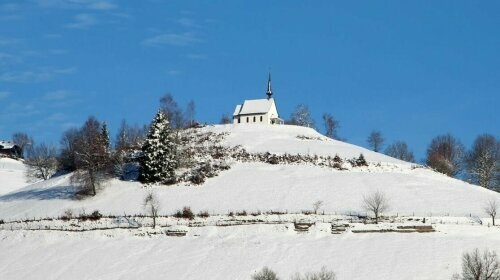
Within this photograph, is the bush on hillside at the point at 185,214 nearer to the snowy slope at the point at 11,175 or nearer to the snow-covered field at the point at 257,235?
the snow-covered field at the point at 257,235

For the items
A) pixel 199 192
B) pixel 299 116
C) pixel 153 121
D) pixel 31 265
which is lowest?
pixel 31 265

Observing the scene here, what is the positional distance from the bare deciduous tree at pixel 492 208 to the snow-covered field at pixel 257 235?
0.72 metres

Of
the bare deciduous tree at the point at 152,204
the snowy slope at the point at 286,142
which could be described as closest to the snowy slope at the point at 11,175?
the snowy slope at the point at 286,142

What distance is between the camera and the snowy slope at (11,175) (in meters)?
109

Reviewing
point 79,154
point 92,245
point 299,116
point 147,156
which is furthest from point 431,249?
point 299,116

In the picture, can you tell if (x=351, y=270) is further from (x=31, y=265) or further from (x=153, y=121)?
(x=153, y=121)

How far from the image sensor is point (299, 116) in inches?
5768

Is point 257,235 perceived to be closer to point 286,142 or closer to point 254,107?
point 286,142

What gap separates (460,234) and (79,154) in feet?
132

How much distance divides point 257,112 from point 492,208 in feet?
194

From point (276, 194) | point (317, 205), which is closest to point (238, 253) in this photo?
point (317, 205)

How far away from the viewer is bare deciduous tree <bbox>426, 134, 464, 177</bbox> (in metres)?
98.4

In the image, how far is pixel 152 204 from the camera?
6706 centimetres

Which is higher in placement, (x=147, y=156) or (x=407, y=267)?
(x=147, y=156)
